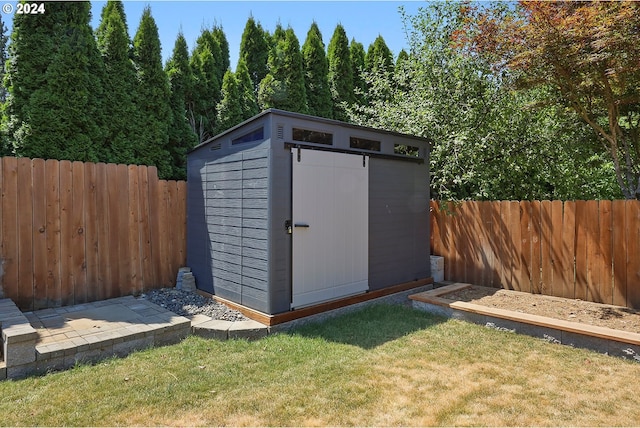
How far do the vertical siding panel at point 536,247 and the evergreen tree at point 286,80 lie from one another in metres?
5.32

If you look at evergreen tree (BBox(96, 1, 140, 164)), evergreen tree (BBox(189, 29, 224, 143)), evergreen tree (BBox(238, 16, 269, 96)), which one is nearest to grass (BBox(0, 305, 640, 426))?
evergreen tree (BBox(96, 1, 140, 164))

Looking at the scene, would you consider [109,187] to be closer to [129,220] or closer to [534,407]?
[129,220]

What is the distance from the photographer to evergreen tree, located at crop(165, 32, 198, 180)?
673 centimetres

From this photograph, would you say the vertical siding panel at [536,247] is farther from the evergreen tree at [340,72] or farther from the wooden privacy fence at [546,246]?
the evergreen tree at [340,72]

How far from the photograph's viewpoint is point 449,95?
22.3 feet

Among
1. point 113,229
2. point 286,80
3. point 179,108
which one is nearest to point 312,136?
point 113,229

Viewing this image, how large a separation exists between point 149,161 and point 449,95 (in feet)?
17.0

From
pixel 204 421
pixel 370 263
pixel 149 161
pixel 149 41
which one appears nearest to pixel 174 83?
pixel 149 41

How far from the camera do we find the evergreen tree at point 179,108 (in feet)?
22.1

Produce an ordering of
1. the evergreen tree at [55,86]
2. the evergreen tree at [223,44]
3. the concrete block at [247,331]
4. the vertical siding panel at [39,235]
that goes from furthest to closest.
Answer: the evergreen tree at [223,44] → the evergreen tree at [55,86] → the vertical siding panel at [39,235] → the concrete block at [247,331]

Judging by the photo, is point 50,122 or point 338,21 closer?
point 50,122

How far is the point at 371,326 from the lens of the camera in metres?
4.21

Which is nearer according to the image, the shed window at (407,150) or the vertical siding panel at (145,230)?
the vertical siding panel at (145,230)

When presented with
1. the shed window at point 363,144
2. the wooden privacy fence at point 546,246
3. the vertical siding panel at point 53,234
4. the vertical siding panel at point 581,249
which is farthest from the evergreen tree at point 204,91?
the vertical siding panel at point 581,249
